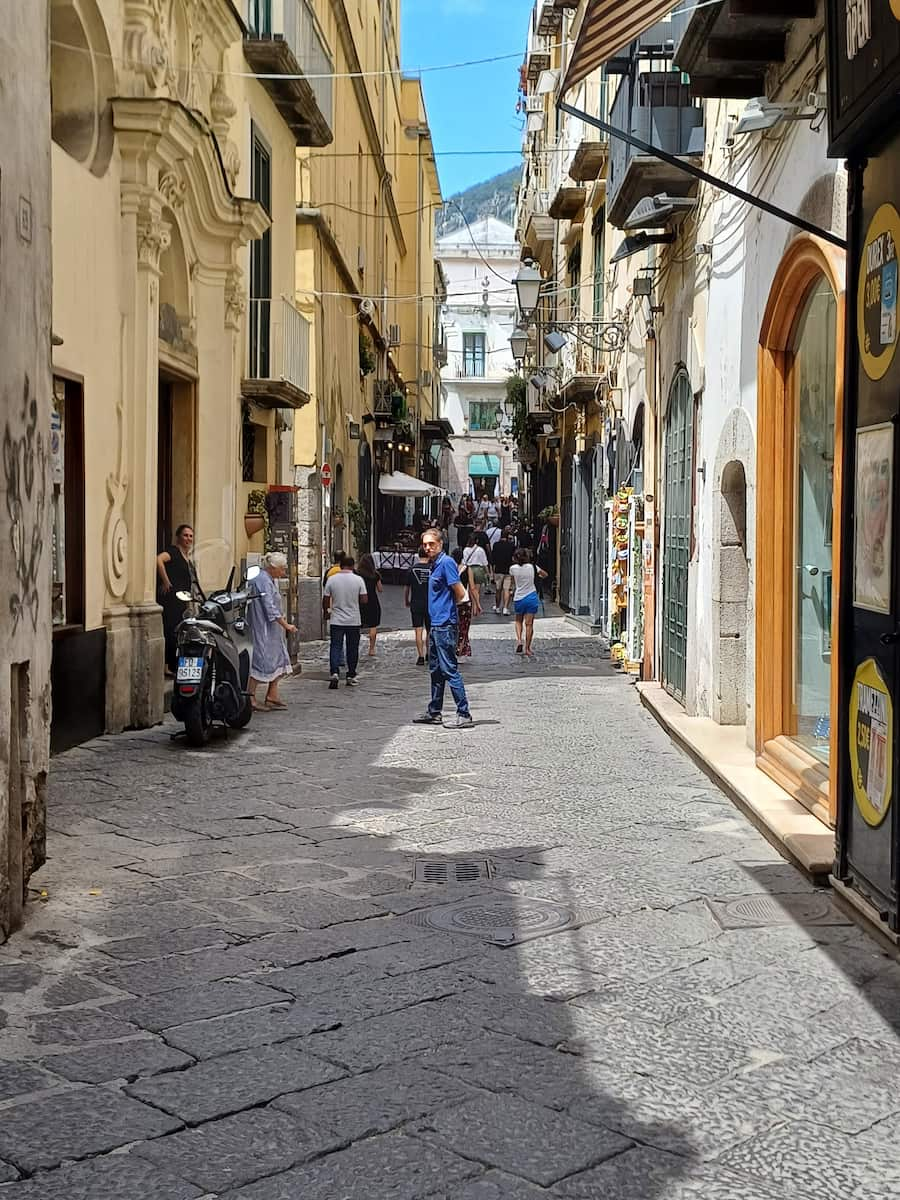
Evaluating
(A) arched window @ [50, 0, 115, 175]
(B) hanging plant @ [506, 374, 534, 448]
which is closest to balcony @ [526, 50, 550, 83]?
(B) hanging plant @ [506, 374, 534, 448]

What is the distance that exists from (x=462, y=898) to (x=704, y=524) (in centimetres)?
624

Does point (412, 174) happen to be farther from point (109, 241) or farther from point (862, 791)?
point (862, 791)

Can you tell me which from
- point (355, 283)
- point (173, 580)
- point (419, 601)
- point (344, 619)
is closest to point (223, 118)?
point (173, 580)

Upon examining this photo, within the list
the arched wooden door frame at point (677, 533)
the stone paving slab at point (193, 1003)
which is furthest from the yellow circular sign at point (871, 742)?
the arched wooden door frame at point (677, 533)

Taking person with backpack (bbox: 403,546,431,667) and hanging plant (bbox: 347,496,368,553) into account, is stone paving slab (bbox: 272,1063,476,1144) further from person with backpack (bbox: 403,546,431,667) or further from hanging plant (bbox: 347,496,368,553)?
hanging plant (bbox: 347,496,368,553)

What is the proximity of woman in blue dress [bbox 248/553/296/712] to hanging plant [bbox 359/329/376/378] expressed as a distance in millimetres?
16385

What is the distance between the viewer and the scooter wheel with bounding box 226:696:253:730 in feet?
37.8

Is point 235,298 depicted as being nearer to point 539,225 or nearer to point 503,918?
point 503,918

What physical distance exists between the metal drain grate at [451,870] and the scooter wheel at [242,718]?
459 centimetres

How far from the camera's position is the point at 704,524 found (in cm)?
1196

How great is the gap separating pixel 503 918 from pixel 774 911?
120 cm

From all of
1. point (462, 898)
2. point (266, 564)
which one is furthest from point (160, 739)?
point (462, 898)

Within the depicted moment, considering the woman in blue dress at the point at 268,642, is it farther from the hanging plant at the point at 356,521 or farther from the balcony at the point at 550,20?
the balcony at the point at 550,20

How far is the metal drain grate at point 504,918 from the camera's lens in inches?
229
